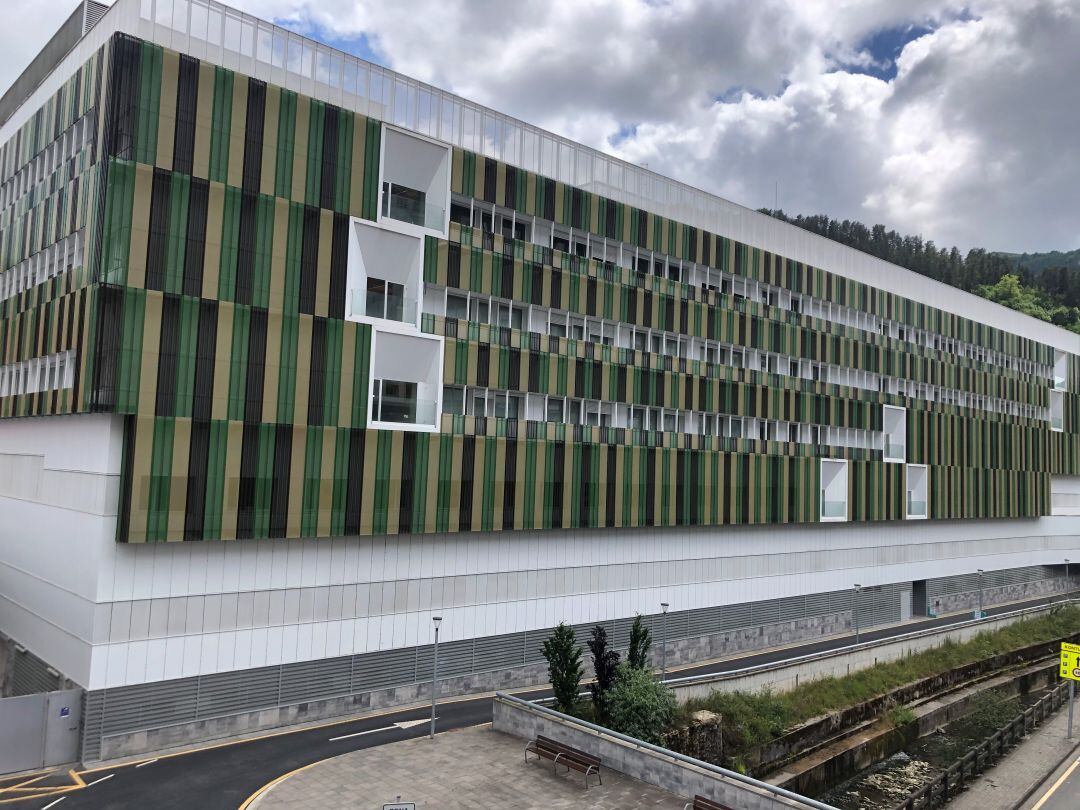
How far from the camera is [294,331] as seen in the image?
33188 millimetres

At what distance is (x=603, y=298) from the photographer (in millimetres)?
44656

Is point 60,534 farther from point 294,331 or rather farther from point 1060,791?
point 1060,791

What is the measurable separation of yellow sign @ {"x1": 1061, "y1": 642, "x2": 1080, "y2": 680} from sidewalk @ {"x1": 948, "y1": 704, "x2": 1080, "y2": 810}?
3.06 metres

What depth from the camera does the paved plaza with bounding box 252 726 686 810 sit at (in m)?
24.0

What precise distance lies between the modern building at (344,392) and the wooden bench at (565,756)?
33.3 feet

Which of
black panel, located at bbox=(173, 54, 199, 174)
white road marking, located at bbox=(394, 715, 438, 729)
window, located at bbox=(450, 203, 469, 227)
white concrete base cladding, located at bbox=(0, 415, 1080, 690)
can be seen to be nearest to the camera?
white concrete base cladding, located at bbox=(0, 415, 1080, 690)

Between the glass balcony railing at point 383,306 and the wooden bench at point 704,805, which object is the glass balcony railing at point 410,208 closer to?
the glass balcony railing at point 383,306

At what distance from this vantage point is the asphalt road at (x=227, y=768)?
80.8 ft

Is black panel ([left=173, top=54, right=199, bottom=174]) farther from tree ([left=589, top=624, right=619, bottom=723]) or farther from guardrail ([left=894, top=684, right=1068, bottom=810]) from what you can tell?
guardrail ([left=894, top=684, right=1068, bottom=810])

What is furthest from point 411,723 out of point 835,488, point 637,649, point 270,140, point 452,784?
point 835,488

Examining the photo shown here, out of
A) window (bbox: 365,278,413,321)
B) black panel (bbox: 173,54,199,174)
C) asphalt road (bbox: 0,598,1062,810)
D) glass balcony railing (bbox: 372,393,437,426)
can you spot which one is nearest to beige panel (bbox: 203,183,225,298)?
black panel (bbox: 173,54,199,174)

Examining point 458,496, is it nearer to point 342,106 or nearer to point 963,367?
point 342,106

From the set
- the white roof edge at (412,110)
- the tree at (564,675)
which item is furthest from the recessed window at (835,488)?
the tree at (564,675)

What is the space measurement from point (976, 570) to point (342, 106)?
212 ft
